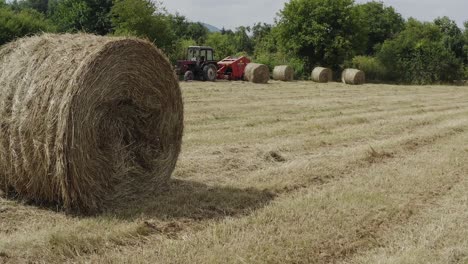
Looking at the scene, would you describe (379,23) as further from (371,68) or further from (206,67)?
(206,67)

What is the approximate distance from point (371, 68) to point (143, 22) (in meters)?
17.8

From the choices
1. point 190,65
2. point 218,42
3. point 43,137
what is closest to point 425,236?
point 43,137

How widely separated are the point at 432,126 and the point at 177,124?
7606 millimetres

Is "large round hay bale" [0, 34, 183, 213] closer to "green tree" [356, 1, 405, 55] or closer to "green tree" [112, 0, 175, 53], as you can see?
"green tree" [112, 0, 175, 53]

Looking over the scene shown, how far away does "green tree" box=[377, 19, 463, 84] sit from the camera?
38.2 meters

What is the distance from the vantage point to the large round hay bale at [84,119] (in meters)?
5.32

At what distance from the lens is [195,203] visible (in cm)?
580

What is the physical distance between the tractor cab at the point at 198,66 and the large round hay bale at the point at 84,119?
20.2 meters

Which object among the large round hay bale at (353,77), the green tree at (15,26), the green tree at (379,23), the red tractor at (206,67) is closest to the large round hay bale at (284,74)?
the large round hay bale at (353,77)

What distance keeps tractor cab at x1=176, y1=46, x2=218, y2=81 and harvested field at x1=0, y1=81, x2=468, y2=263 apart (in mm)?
16899

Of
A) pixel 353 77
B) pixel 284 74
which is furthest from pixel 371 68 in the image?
pixel 284 74

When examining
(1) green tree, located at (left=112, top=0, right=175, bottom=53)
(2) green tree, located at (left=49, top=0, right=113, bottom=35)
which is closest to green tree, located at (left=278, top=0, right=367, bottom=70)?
(1) green tree, located at (left=112, top=0, right=175, bottom=53)

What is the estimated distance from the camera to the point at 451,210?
582 centimetres

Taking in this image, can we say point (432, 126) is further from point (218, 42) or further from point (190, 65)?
point (218, 42)
